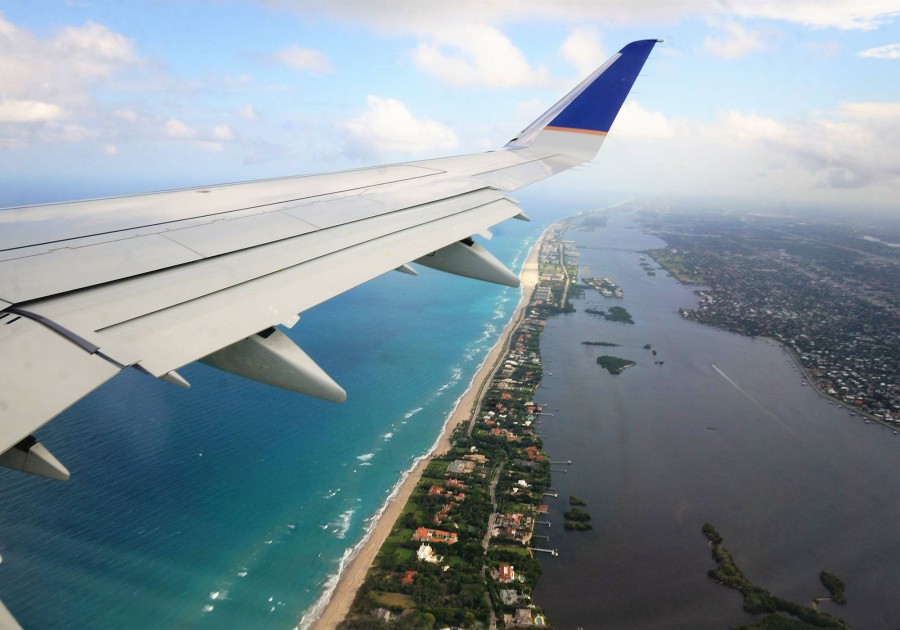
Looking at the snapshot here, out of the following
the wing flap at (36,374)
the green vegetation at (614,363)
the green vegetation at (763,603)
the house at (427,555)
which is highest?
the wing flap at (36,374)

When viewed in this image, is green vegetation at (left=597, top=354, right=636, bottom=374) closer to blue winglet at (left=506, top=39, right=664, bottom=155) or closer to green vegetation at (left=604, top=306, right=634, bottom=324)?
green vegetation at (left=604, top=306, right=634, bottom=324)

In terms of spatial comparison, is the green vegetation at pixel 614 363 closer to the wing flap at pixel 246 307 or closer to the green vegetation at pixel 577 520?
the green vegetation at pixel 577 520

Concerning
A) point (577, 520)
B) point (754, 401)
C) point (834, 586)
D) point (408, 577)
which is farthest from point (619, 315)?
point (408, 577)

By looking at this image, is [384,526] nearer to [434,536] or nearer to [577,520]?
[434,536]

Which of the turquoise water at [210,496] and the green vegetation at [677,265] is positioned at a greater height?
the green vegetation at [677,265]

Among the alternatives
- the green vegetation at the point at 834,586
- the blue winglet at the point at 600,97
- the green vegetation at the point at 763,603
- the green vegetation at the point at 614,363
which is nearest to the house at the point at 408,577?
the green vegetation at the point at 763,603

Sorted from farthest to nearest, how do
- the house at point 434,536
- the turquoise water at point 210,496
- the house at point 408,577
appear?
the house at point 434,536 → the house at point 408,577 → the turquoise water at point 210,496
